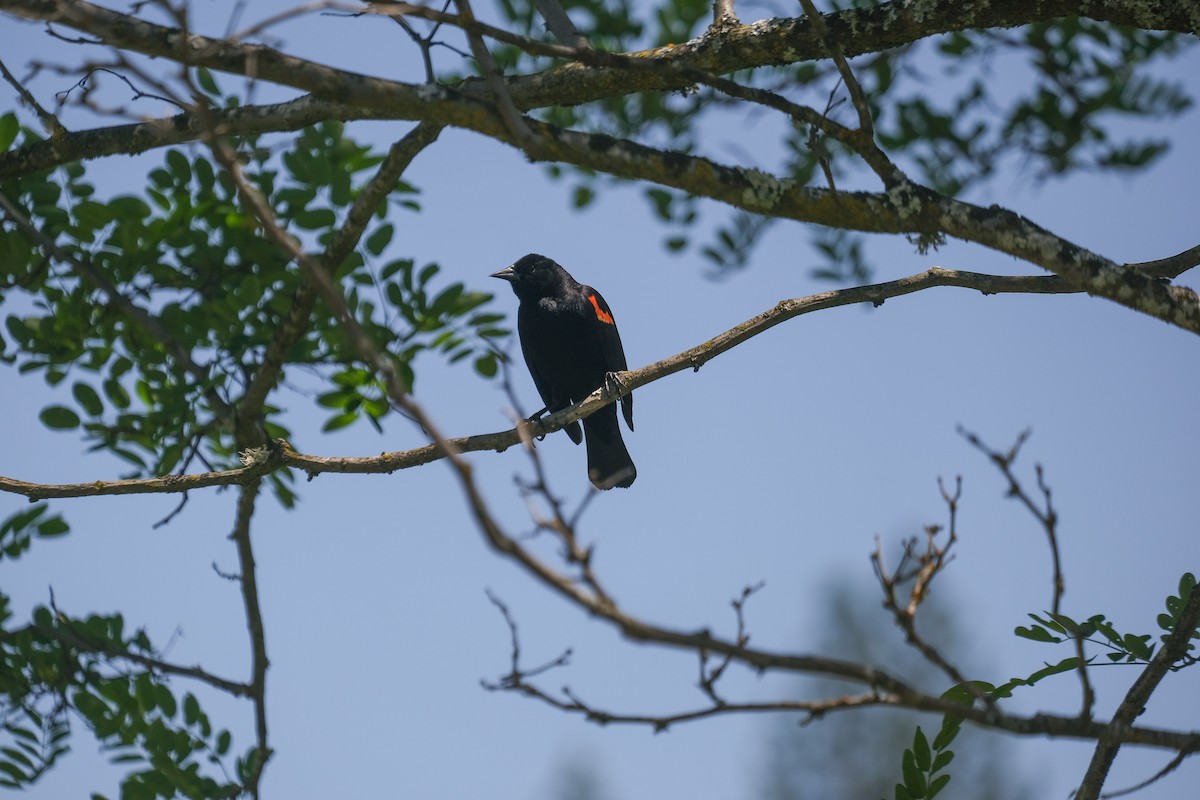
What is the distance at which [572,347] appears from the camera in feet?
20.9

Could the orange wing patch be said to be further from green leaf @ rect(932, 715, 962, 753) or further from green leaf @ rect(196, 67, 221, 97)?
green leaf @ rect(932, 715, 962, 753)

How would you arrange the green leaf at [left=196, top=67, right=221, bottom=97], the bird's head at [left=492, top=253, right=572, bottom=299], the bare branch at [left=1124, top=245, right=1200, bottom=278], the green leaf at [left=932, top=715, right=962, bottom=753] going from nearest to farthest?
the green leaf at [left=932, top=715, right=962, bottom=753] → the bare branch at [left=1124, top=245, right=1200, bottom=278] → the green leaf at [left=196, top=67, right=221, bottom=97] → the bird's head at [left=492, top=253, right=572, bottom=299]

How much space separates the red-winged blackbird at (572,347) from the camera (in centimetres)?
636

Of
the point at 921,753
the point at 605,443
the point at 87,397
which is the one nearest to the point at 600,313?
the point at 605,443

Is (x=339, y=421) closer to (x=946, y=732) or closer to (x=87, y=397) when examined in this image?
(x=87, y=397)

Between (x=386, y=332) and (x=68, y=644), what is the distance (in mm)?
1701

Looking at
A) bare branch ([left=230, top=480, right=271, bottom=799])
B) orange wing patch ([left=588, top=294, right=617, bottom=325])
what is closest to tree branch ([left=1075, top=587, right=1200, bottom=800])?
bare branch ([left=230, top=480, right=271, bottom=799])

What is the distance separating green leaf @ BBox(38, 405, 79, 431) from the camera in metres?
4.47

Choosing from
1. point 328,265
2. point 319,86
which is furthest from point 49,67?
point 328,265

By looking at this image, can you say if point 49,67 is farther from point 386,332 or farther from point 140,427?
point 140,427

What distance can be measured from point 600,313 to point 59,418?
2954 mm

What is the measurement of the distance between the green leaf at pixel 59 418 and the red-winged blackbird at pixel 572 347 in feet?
8.32

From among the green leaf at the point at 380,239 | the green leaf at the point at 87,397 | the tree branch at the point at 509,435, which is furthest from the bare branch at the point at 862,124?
the green leaf at the point at 87,397

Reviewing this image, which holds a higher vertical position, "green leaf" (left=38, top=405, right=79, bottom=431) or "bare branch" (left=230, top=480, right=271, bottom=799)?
"green leaf" (left=38, top=405, right=79, bottom=431)
